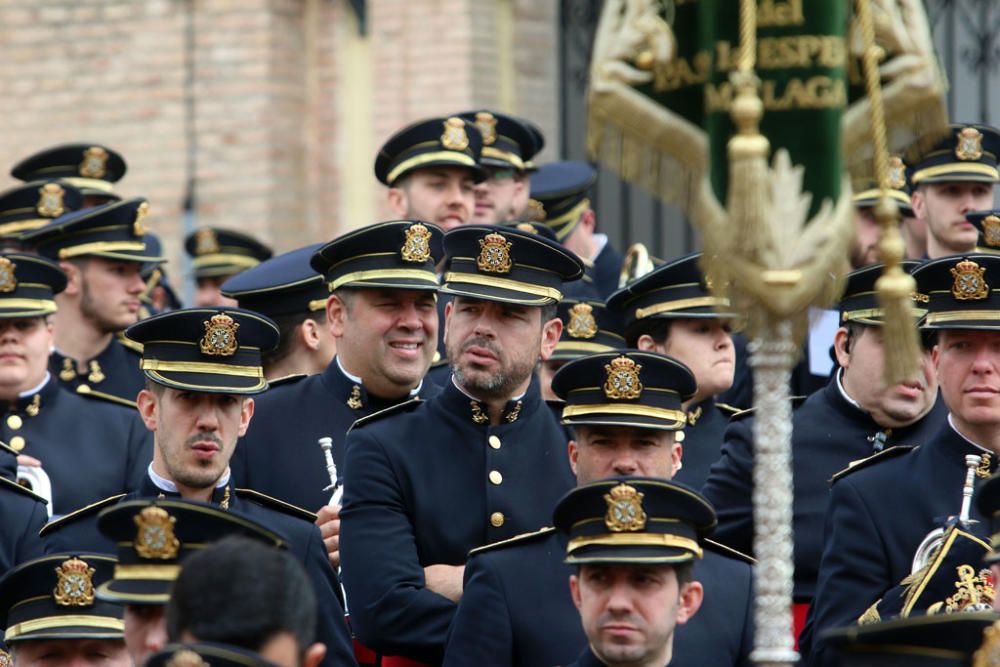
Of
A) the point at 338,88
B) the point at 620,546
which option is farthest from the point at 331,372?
the point at 338,88

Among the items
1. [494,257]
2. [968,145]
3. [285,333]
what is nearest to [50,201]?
[285,333]

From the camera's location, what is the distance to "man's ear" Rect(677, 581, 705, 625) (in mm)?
4820

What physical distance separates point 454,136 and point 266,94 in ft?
12.7

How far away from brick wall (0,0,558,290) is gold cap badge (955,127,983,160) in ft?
13.2

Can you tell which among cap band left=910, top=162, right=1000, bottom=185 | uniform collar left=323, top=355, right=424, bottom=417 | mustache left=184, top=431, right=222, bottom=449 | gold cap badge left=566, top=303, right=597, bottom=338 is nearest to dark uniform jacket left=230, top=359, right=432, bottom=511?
uniform collar left=323, top=355, right=424, bottom=417

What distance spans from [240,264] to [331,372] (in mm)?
3470

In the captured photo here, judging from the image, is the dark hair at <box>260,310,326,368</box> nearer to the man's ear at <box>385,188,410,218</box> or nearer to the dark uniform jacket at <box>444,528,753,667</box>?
the man's ear at <box>385,188,410,218</box>

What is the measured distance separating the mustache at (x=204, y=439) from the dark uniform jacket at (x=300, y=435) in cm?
67

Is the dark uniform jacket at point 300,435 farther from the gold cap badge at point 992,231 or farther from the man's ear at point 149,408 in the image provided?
the gold cap badge at point 992,231

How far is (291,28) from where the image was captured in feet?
39.1

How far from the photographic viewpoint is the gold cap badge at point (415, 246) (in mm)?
6598

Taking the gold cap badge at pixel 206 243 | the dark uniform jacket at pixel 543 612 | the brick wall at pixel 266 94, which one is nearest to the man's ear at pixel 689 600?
the dark uniform jacket at pixel 543 612

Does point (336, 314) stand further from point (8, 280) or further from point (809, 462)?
point (809, 462)

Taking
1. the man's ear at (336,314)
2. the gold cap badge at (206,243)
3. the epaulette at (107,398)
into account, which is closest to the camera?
the man's ear at (336,314)
